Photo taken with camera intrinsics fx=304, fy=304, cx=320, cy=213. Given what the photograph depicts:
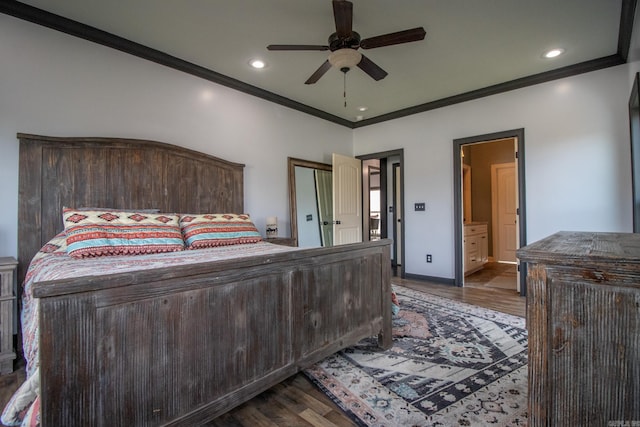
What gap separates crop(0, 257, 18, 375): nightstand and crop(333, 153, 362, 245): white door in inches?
142

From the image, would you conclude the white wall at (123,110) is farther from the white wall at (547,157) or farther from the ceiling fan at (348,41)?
the white wall at (547,157)

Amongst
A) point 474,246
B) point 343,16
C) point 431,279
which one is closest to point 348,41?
point 343,16

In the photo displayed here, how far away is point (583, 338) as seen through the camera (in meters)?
0.80

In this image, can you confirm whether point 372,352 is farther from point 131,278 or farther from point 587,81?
point 587,81

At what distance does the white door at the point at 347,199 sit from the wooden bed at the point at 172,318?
2516mm

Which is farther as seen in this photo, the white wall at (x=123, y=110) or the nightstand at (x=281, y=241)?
the nightstand at (x=281, y=241)

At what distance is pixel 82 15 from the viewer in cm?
251

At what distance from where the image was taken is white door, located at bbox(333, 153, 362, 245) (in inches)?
190

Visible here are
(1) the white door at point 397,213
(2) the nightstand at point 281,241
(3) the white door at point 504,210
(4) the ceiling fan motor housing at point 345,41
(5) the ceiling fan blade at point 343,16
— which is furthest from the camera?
(3) the white door at point 504,210

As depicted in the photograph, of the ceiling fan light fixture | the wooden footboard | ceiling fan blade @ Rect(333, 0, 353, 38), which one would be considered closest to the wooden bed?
the wooden footboard

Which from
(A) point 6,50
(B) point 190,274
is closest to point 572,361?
(B) point 190,274

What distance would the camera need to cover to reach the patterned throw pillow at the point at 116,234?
6.74 feet

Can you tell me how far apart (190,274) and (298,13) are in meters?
2.30

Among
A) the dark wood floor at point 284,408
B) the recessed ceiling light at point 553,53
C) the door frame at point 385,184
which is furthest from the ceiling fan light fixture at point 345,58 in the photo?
Answer: the door frame at point 385,184
